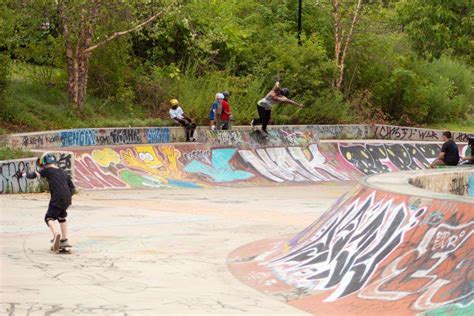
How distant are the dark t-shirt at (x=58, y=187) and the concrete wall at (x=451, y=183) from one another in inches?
190

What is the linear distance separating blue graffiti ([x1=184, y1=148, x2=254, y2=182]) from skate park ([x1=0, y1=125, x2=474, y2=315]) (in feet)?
4.38

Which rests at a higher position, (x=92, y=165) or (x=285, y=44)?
(x=285, y=44)

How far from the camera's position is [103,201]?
62.0 feet

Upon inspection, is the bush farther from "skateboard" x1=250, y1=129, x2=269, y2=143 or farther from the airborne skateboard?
the airborne skateboard

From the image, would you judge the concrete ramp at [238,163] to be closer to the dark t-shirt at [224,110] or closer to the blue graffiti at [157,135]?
the dark t-shirt at [224,110]

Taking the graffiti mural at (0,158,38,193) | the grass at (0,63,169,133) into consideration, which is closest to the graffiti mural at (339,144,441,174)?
the grass at (0,63,169,133)

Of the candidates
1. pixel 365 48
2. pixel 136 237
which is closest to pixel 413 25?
pixel 365 48

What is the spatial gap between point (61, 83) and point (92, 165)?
8482 mm

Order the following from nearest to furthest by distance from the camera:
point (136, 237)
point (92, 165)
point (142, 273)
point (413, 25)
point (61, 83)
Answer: point (142, 273), point (136, 237), point (92, 165), point (61, 83), point (413, 25)

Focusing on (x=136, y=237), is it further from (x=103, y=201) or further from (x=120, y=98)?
(x=120, y=98)

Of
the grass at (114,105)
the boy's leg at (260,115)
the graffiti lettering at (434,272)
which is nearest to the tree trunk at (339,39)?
the grass at (114,105)

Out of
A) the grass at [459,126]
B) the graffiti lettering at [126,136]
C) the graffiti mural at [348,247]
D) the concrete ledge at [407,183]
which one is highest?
the concrete ledge at [407,183]

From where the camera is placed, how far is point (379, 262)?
31.0 feet

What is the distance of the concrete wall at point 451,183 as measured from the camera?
13.4 meters
